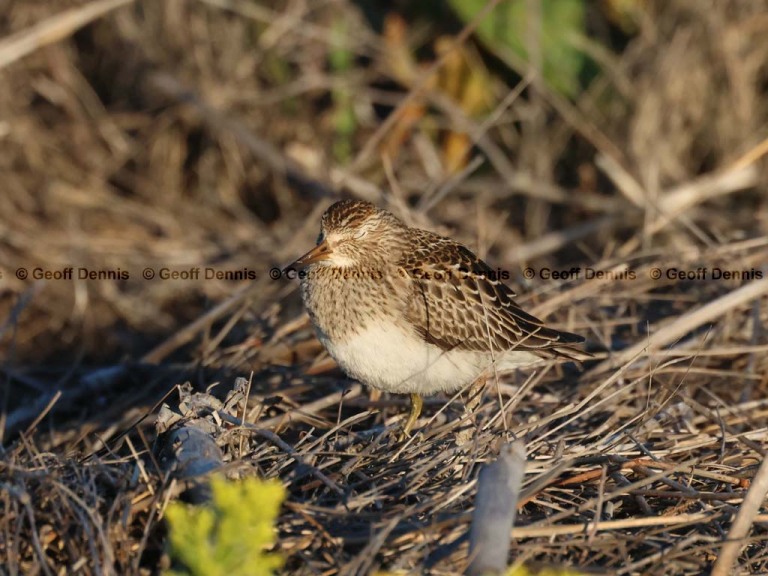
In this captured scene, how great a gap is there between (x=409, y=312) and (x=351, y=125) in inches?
194

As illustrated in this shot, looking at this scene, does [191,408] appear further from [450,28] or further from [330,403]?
[450,28]

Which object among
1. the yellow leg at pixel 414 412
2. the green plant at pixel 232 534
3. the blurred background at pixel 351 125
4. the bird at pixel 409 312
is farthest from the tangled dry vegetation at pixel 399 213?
the green plant at pixel 232 534

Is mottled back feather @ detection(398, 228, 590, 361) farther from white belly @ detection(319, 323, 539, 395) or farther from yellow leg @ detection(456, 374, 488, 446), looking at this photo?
yellow leg @ detection(456, 374, 488, 446)

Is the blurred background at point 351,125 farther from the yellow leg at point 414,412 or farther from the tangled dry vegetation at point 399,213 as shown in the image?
the yellow leg at point 414,412

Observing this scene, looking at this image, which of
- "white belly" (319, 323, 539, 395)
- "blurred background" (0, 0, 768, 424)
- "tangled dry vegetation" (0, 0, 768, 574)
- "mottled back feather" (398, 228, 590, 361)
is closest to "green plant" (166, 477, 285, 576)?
"tangled dry vegetation" (0, 0, 768, 574)

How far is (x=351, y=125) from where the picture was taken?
10.0 m

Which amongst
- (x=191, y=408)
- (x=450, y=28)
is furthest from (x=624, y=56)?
(x=191, y=408)

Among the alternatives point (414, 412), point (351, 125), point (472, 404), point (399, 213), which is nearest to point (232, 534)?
point (414, 412)

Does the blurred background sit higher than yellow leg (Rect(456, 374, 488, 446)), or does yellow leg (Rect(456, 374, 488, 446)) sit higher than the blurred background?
the blurred background

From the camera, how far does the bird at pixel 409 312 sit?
5320 millimetres

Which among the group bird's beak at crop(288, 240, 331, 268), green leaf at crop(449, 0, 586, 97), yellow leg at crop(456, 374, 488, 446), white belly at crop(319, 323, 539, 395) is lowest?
yellow leg at crop(456, 374, 488, 446)

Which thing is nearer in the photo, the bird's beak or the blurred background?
the bird's beak

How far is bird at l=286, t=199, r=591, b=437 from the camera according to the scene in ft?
17.5

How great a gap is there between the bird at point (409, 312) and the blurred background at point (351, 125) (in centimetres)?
287
